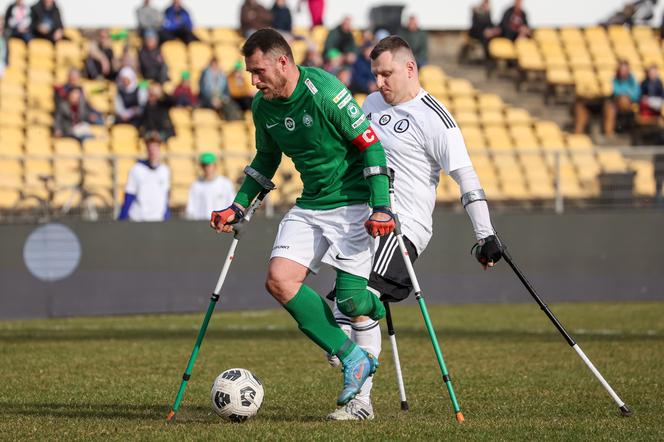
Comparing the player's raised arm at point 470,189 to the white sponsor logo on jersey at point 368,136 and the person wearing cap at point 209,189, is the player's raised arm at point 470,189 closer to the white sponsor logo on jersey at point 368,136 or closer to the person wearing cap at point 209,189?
the white sponsor logo on jersey at point 368,136

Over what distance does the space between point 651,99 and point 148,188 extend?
11.5m

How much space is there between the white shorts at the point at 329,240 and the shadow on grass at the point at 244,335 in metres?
6.13

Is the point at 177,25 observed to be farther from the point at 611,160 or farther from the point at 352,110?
the point at 352,110

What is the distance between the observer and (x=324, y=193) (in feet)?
26.0

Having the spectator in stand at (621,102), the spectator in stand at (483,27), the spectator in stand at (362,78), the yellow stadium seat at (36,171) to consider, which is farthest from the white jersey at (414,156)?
the spectator in stand at (483,27)

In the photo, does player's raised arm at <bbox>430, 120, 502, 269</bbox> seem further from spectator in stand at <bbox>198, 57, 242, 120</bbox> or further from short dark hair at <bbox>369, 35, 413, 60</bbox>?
spectator in stand at <bbox>198, 57, 242, 120</bbox>

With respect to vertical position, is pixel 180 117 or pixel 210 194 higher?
pixel 180 117

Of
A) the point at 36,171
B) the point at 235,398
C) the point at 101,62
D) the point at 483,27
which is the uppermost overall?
the point at 483,27

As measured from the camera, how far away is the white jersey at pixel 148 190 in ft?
56.0

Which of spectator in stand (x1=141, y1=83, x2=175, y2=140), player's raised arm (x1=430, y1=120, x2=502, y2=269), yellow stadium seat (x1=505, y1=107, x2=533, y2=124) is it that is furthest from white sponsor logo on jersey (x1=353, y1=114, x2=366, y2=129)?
yellow stadium seat (x1=505, y1=107, x2=533, y2=124)

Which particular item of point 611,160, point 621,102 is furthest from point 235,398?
point 621,102

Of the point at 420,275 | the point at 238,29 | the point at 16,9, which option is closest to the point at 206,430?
the point at 420,275

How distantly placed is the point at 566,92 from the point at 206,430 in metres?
20.1

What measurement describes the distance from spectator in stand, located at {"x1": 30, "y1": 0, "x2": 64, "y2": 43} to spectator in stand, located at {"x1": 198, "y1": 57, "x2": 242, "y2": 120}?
3.33 m
